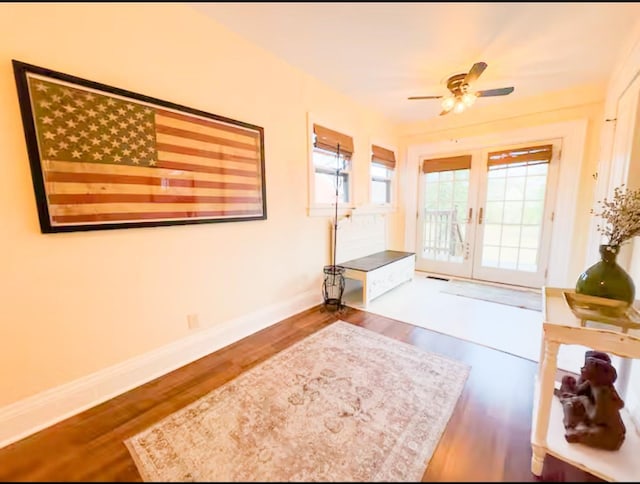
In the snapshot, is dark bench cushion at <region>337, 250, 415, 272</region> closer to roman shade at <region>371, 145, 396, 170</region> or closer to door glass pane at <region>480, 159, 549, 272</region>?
door glass pane at <region>480, 159, 549, 272</region>

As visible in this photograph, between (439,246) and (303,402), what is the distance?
3.59 meters

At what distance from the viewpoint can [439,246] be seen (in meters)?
4.37

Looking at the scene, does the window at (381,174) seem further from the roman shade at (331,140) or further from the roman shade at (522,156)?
the roman shade at (522,156)

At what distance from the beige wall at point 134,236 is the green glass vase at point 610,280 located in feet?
7.27

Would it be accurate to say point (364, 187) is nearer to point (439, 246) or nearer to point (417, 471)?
point (439, 246)

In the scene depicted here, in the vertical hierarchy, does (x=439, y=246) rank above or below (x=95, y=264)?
below

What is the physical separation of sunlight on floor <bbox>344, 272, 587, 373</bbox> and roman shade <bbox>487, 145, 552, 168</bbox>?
75.2 inches

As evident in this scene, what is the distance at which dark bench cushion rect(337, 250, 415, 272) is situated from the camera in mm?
3065

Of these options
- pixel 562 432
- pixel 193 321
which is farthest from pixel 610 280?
pixel 193 321

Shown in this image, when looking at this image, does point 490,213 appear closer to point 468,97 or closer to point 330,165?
point 468,97

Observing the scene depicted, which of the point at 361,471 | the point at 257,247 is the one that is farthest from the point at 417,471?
the point at 257,247

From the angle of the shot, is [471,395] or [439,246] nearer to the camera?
[471,395]

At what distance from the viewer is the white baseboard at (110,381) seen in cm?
137

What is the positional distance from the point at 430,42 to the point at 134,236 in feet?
8.61
